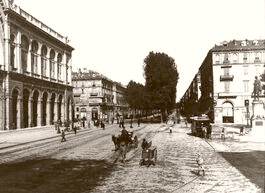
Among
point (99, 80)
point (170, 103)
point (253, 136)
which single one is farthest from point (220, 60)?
point (99, 80)

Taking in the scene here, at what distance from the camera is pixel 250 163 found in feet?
56.7

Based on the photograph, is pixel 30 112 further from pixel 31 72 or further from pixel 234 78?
pixel 234 78

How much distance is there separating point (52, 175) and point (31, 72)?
3770 centimetres

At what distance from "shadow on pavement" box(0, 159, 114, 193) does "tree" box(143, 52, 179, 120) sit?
4625 centimetres

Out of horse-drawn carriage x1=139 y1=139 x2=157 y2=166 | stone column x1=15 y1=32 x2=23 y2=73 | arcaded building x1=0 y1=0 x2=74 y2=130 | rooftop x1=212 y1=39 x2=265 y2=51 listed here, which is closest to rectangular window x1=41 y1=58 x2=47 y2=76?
arcaded building x1=0 y1=0 x2=74 y2=130

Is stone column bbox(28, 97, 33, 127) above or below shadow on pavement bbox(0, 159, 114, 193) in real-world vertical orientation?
above

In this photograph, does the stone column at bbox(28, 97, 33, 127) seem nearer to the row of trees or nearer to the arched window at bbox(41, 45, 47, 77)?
the arched window at bbox(41, 45, 47, 77)

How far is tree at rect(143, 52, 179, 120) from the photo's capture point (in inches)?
2516

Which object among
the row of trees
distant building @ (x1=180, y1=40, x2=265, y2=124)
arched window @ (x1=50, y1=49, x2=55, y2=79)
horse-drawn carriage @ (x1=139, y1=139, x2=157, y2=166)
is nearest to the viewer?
horse-drawn carriage @ (x1=139, y1=139, x2=157, y2=166)

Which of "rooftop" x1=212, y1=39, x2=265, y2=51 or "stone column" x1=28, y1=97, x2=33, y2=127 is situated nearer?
"stone column" x1=28, y1=97, x2=33, y2=127

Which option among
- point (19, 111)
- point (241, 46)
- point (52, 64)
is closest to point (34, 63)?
point (52, 64)

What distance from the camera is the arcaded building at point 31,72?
140 feet

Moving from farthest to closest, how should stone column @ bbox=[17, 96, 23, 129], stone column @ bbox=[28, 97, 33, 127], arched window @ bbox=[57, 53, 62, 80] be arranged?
arched window @ bbox=[57, 53, 62, 80], stone column @ bbox=[28, 97, 33, 127], stone column @ bbox=[17, 96, 23, 129]

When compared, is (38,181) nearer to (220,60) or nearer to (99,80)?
(220,60)
